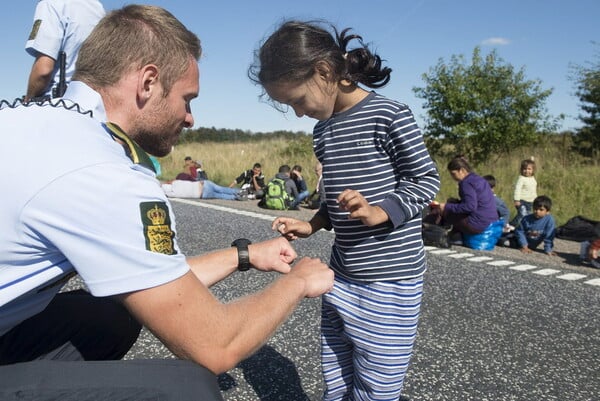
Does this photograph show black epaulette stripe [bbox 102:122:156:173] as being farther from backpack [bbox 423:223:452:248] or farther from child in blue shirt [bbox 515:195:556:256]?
child in blue shirt [bbox 515:195:556:256]

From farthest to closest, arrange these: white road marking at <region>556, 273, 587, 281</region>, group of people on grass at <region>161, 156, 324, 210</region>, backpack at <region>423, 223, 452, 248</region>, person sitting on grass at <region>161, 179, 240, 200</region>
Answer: person sitting on grass at <region>161, 179, 240, 200</region> < group of people on grass at <region>161, 156, 324, 210</region> < backpack at <region>423, 223, 452, 248</region> < white road marking at <region>556, 273, 587, 281</region>

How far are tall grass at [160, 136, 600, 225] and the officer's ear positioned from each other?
9.67m

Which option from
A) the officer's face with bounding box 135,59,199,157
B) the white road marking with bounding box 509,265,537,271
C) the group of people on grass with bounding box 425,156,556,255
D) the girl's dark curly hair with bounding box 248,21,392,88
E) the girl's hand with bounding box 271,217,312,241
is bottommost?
the white road marking with bounding box 509,265,537,271

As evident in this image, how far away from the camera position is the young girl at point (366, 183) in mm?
1789

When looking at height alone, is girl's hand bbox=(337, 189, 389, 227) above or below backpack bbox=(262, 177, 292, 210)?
above

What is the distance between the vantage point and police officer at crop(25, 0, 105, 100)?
2.98 metres

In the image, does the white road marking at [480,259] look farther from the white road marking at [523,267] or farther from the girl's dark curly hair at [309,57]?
the girl's dark curly hair at [309,57]

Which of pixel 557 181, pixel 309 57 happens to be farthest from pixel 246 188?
pixel 309 57

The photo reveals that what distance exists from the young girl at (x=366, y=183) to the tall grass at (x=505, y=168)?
29.4 feet

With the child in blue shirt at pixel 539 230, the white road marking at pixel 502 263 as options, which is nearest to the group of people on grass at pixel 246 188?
the child in blue shirt at pixel 539 230

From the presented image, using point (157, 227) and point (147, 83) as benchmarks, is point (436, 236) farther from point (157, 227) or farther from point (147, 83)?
point (157, 227)

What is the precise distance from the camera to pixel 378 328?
1802mm

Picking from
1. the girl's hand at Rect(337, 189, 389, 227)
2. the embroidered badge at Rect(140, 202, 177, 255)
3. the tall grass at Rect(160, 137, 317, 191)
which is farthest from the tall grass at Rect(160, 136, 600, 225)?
the embroidered badge at Rect(140, 202, 177, 255)

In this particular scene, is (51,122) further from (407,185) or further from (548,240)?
(548,240)
